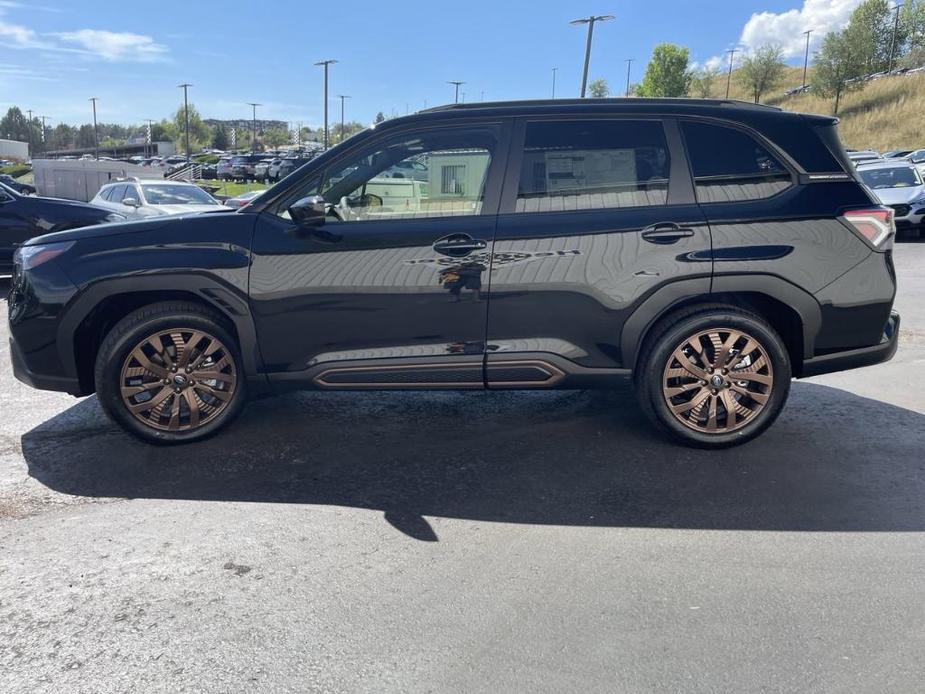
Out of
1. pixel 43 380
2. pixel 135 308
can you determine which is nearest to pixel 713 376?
pixel 135 308

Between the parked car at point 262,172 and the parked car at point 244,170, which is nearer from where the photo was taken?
the parked car at point 262,172

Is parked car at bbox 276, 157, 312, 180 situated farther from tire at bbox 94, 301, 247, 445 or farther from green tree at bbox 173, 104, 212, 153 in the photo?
green tree at bbox 173, 104, 212, 153

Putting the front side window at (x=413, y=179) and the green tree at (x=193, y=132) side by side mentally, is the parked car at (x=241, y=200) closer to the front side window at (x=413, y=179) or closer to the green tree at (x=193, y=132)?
the front side window at (x=413, y=179)

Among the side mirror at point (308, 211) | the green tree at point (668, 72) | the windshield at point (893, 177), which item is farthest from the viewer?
the green tree at point (668, 72)

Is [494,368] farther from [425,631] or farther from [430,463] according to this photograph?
[425,631]

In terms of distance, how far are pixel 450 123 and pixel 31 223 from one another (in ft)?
29.3

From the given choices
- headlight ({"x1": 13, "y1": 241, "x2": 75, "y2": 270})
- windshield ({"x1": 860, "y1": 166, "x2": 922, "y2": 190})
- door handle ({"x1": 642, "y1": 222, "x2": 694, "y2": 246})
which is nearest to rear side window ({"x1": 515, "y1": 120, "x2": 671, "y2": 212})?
door handle ({"x1": 642, "y1": 222, "x2": 694, "y2": 246})

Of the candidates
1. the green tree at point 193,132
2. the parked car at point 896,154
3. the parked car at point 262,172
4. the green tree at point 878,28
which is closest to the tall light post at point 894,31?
the green tree at point 878,28

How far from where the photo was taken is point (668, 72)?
8981cm

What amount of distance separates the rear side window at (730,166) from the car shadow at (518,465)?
1.49 meters

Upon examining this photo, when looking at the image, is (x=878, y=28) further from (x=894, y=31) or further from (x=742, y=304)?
(x=742, y=304)

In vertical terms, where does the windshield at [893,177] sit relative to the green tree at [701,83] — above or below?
below

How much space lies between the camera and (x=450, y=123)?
167 inches

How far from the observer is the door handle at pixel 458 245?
13.4 ft
